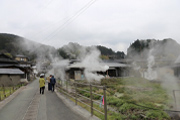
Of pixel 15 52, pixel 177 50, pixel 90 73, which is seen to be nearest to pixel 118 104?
pixel 177 50

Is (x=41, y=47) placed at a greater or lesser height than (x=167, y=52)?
greater

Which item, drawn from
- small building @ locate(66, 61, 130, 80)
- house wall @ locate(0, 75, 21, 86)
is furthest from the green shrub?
small building @ locate(66, 61, 130, 80)

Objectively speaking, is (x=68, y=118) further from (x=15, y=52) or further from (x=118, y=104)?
(x=15, y=52)

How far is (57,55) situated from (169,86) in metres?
30.8

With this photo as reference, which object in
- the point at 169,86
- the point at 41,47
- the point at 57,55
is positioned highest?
the point at 41,47

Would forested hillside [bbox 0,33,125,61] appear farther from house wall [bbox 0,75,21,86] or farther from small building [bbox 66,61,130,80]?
house wall [bbox 0,75,21,86]

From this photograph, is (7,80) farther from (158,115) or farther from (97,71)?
(158,115)

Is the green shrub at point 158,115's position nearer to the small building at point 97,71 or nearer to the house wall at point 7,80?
the house wall at point 7,80

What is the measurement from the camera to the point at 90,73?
87.6 feet

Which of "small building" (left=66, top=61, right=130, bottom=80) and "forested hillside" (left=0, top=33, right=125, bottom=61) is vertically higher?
"forested hillside" (left=0, top=33, right=125, bottom=61)

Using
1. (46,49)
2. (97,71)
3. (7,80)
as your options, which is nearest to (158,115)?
(97,71)

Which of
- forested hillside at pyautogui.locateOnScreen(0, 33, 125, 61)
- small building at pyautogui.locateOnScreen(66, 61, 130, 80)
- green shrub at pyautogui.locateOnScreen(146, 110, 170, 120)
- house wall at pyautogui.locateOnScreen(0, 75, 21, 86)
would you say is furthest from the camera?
forested hillside at pyautogui.locateOnScreen(0, 33, 125, 61)

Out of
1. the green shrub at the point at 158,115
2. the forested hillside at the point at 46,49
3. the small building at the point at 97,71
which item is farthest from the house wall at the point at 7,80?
the green shrub at the point at 158,115

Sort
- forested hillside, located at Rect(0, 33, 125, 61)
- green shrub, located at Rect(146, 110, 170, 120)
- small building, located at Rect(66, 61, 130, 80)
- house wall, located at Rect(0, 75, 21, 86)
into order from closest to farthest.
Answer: green shrub, located at Rect(146, 110, 170, 120)
house wall, located at Rect(0, 75, 21, 86)
small building, located at Rect(66, 61, 130, 80)
forested hillside, located at Rect(0, 33, 125, 61)
